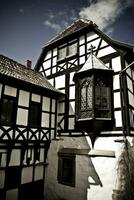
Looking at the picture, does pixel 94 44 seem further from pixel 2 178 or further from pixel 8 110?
pixel 2 178

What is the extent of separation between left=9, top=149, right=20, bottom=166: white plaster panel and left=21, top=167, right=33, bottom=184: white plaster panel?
61 cm

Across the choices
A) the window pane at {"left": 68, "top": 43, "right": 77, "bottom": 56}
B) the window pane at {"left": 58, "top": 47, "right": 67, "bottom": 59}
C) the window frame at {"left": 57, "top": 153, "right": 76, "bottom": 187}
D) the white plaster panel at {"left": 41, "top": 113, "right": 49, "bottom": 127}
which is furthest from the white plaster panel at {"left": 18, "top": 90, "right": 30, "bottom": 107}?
the window pane at {"left": 68, "top": 43, "right": 77, "bottom": 56}

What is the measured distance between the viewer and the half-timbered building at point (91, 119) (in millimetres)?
7629

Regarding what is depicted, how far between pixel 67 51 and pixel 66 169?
7.57 metres

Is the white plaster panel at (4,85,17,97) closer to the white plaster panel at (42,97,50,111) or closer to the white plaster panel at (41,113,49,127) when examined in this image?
the white plaster panel at (42,97,50,111)

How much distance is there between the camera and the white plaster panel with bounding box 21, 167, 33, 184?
8.26 meters

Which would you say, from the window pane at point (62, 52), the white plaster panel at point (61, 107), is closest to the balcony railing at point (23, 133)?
the white plaster panel at point (61, 107)

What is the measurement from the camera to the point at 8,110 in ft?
26.3

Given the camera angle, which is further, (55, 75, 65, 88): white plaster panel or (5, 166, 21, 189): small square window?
(55, 75, 65, 88): white plaster panel

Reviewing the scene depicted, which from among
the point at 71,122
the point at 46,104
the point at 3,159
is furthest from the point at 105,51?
the point at 3,159

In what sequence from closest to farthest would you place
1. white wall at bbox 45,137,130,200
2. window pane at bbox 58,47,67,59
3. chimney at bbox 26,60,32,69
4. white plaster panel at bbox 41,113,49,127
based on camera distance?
white wall at bbox 45,137,130,200, white plaster panel at bbox 41,113,49,127, window pane at bbox 58,47,67,59, chimney at bbox 26,60,32,69

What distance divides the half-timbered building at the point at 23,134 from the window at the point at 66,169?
3.28ft

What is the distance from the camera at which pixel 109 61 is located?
9.11 metres

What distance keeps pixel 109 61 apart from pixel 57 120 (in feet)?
15.5
